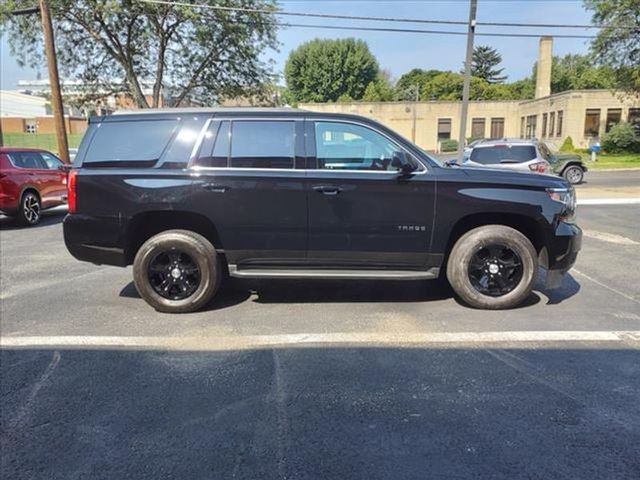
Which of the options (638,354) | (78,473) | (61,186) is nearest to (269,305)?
(78,473)

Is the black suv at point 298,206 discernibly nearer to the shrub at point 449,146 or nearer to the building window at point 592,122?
the building window at point 592,122

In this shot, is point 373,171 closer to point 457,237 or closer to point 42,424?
point 457,237

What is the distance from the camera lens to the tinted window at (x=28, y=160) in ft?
A: 36.2

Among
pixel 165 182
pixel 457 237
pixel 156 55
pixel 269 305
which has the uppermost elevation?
pixel 156 55

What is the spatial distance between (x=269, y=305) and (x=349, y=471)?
2.94 metres

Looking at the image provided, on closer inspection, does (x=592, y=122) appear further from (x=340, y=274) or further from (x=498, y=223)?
(x=340, y=274)

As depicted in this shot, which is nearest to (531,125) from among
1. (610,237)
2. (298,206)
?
(610,237)

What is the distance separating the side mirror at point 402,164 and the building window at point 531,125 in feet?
158

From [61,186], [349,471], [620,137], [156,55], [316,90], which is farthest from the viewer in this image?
[316,90]

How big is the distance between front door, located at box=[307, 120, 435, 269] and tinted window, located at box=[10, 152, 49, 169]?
860 centimetres

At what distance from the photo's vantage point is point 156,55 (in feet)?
92.8

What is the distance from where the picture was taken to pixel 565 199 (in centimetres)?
515

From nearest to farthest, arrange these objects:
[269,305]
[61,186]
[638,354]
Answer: [638,354], [269,305], [61,186]

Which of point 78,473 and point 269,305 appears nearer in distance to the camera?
point 78,473
